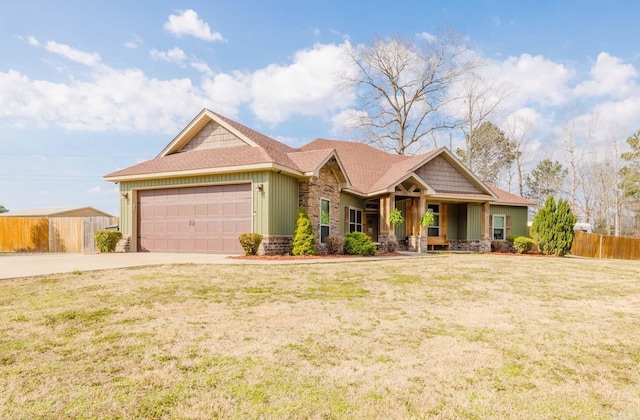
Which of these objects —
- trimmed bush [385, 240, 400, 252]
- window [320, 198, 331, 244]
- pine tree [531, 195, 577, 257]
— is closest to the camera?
window [320, 198, 331, 244]

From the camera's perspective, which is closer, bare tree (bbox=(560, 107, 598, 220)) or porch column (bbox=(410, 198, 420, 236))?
porch column (bbox=(410, 198, 420, 236))

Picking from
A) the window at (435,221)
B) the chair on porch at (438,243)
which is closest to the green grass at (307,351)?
the chair on porch at (438,243)

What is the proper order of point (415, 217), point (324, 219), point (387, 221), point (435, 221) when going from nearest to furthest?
point (324, 219), point (387, 221), point (415, 217), point (435, 221)

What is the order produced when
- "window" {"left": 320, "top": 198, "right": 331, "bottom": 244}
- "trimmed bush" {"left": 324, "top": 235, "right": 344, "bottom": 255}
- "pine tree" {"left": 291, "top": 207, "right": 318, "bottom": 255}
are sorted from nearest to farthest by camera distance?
"pine tree" {"left": 291, "top": 207, "right": 318, "bottom": 255} < "trimmed bush" {"left": 324, "top": 235, "right": 344, "bottom": 255} < "window" {"left": 320, "top": 198, "right": 331, "bottom": 244}

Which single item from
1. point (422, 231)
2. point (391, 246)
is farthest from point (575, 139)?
point (391, 246)

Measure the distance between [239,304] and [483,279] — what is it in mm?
5596

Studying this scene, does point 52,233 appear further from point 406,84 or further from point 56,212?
point 406,84

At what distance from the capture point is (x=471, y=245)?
19.0 m

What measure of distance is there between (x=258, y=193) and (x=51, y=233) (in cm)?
1410

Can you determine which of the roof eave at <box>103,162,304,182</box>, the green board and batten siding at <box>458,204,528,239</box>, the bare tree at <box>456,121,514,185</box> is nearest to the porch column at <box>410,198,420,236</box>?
the green board and batten siding at <box>458,204,528,239</box>

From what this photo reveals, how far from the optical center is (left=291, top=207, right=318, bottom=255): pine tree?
12023 millimetres

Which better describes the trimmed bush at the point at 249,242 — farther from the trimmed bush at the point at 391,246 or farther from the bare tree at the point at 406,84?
the bare tree at the point at 406,84

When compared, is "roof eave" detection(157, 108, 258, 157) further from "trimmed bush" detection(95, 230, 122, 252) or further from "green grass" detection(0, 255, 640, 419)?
"green grass" detection(0, 255, 640, 419)

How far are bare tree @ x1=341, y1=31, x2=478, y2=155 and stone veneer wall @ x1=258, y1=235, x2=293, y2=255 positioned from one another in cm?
1927
